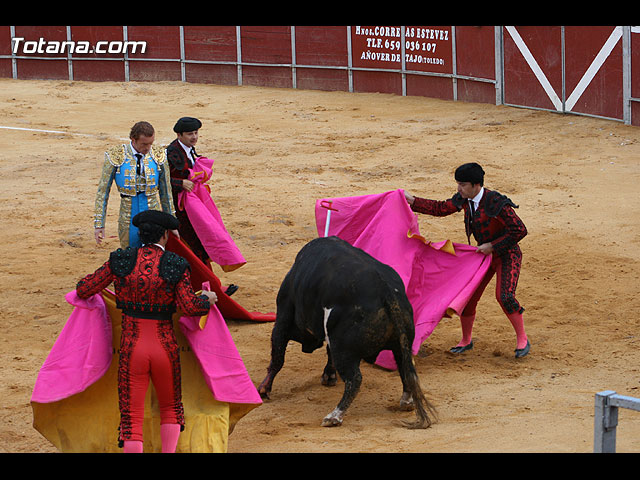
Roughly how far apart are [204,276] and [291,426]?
6.03 ft

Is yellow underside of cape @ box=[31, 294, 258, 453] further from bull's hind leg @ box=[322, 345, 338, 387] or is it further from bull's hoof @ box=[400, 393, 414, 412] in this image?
bull's hind leg @ box=[322, 345, 338, 387]

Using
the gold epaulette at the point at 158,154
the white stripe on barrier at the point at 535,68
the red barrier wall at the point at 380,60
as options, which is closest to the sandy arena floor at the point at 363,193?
the white stripe on barrier at the point at 535,68

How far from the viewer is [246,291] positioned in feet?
27.3

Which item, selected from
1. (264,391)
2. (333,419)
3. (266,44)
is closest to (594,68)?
(266,44)

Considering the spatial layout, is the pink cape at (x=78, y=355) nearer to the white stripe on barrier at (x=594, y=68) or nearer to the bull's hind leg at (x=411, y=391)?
the bull's hind leg at (x=411, y=391)

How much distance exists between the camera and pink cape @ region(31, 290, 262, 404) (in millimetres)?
4961

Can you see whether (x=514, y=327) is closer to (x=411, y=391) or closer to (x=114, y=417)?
(x=411, y=391)

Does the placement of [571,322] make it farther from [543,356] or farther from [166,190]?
[166,190]

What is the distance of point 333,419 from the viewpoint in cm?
545

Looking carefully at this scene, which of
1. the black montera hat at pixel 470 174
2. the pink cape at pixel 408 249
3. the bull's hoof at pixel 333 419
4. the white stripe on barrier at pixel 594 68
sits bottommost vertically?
the bull's hoof at pixel 333 419

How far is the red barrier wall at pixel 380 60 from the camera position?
13789 millimetres

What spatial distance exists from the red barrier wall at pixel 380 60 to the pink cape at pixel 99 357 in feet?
31.2

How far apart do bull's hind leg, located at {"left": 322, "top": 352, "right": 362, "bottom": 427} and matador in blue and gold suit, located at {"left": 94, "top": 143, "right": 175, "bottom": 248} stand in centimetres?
200

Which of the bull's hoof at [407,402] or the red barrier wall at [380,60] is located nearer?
the bull's hoof at [407,402]
